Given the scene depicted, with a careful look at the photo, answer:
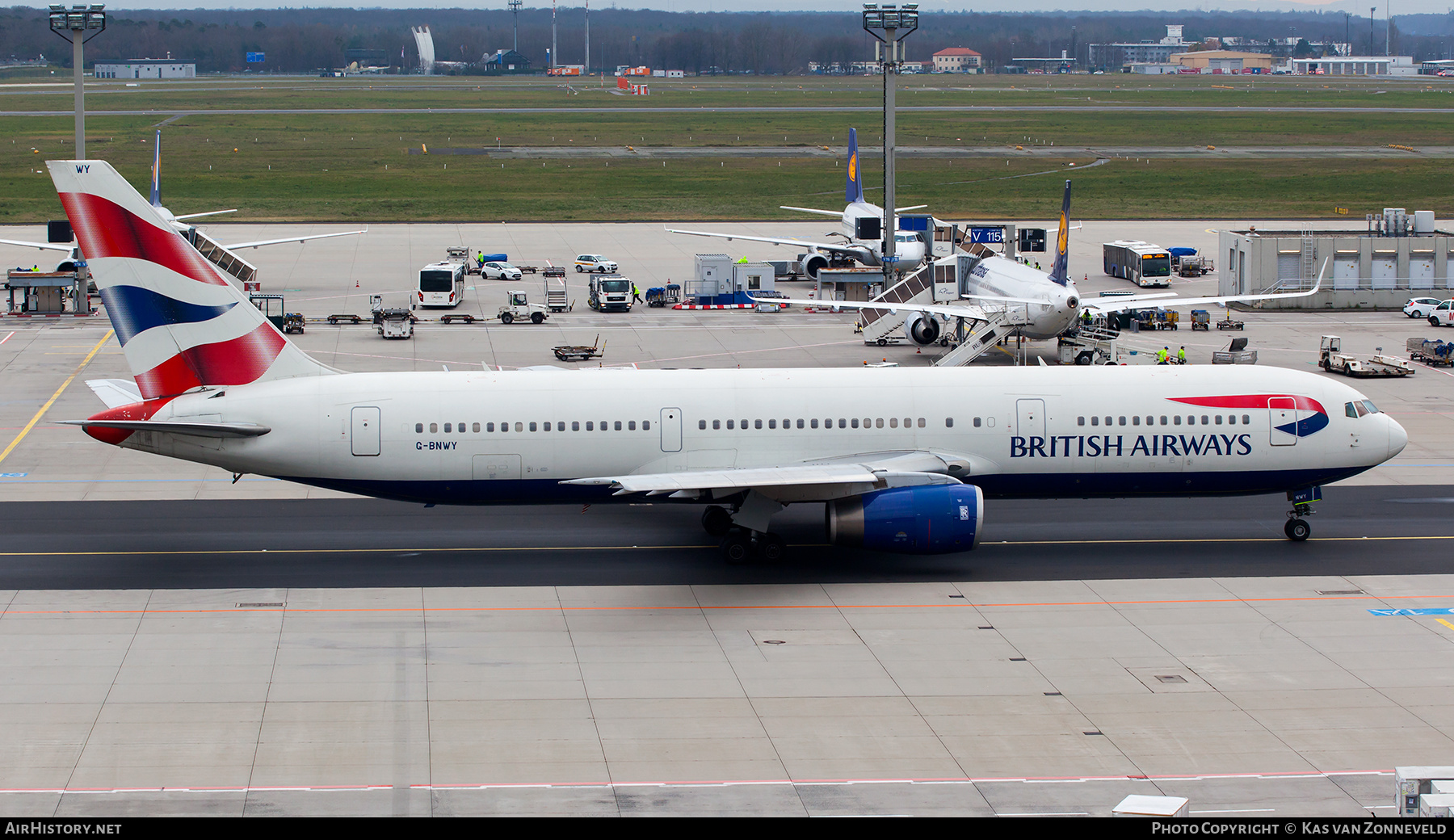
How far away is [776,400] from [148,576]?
51.4 feet

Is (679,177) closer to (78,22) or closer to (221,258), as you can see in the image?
(221,258)

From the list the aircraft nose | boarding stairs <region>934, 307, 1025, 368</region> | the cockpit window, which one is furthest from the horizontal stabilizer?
boarding stairs <region>934, 307, 1025, 368</region>

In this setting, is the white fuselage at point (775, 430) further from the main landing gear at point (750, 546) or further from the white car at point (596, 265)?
the white car at point (596, 265)

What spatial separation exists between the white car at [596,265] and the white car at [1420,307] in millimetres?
44945

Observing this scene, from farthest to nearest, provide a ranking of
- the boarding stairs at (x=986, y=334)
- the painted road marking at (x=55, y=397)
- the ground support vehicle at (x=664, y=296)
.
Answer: the ground support vehicle at (x=664, y=296) < the boarding stairs at (x=986, y=334) < the painted road marking at (x=55, y=397)

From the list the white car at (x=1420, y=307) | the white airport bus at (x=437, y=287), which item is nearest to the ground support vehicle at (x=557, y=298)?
the white airport bus at (x=437, y=287)

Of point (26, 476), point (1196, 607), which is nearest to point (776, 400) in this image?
point (1196, 607)

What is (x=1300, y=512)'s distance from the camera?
36.7 metres

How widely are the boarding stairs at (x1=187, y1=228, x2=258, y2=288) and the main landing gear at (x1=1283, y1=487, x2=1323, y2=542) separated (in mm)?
58750

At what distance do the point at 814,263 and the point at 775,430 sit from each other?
5507 cm

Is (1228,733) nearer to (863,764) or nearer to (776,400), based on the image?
(863,764)

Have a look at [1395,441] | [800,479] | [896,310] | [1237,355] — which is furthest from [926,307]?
[800,479]

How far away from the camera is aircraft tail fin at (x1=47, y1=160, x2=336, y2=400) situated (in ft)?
107

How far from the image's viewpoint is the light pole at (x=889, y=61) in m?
73.3
